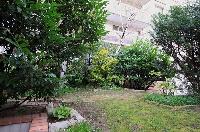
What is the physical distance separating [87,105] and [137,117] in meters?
1.28

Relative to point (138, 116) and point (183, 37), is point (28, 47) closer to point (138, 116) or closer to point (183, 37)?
point (138, 116)

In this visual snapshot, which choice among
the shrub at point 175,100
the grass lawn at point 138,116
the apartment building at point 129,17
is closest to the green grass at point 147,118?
the grass lawn at point 138,116

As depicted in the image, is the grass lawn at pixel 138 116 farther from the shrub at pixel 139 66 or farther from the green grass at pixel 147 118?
the shrub at pixel 139 66

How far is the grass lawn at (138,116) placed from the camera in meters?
5.09

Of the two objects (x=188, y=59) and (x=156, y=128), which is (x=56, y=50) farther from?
(x=188, y=59)

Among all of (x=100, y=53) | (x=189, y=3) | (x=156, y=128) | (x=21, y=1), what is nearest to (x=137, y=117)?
(x=156, y=128)

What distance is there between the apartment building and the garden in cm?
1483

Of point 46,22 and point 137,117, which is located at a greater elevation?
point 46,22

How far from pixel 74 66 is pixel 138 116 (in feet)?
16.7

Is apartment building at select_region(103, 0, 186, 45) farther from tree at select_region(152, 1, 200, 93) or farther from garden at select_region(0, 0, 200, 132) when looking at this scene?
tree at select_region(152, 1, 200, 93)

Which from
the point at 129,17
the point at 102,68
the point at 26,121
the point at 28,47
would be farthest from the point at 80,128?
the point at 129,17

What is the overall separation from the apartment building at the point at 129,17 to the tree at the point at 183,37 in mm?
15244

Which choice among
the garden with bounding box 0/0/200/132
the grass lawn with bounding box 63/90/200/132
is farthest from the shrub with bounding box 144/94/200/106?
the grass lawn with bounding box 63/90/200/132

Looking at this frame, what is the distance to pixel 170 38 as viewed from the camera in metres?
7.82
